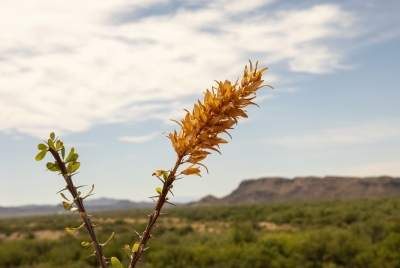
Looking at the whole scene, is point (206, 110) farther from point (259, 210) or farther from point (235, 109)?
point (259, 210)

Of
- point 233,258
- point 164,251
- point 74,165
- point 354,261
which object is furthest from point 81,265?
point 74,165

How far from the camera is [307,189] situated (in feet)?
419

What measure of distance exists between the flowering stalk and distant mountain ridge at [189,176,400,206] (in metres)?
117

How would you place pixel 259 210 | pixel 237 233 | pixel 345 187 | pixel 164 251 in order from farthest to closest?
pixel 345 187 < pixel 259 210 < pixel 237 233 < pixel 164 251

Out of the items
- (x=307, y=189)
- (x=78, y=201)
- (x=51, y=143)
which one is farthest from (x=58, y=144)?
(x=307, y=189)

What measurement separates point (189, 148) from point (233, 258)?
1975 centimetres

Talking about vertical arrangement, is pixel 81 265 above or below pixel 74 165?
below

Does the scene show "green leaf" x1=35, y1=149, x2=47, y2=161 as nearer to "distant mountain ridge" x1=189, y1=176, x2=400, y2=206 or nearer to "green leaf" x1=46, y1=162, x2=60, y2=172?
"green leaf" x1=46, y1=162, x2=60, y2=172

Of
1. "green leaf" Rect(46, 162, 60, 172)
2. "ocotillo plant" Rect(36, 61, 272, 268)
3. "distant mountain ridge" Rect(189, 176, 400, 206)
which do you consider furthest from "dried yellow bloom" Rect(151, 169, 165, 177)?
"distant mountain ridge" Rect(189, 176, 400, 206)

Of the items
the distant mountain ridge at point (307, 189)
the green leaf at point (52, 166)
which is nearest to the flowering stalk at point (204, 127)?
the green leaf at point (52, 166)

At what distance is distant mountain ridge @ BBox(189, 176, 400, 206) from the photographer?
11494 cm

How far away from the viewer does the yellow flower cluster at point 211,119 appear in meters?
1.04

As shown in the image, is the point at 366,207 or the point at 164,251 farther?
the point at 366,207

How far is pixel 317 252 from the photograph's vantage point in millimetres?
20422
